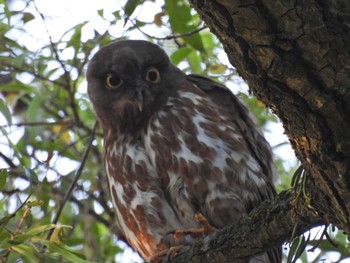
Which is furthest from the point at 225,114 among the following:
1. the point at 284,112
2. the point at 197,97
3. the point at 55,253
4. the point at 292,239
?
the point at 284,112

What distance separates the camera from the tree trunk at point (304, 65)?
2.22m

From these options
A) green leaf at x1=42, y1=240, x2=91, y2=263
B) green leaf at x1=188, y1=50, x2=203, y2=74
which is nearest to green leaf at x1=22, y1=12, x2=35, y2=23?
green leaf at x1=188, y1=50, x2=203, y2=74

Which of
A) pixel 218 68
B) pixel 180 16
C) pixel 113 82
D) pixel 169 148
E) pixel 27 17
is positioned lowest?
pixel 169 148

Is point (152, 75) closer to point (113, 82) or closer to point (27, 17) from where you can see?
point (113, 82)

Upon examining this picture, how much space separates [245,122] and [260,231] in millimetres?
2018

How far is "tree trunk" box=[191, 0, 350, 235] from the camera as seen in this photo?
7.27 ft

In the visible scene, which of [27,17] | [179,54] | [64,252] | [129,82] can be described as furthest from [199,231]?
[27,17]

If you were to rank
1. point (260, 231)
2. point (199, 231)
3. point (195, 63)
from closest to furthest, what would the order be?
1. point (260, 231)
2. point (199, 231)
3. point (195, 63)

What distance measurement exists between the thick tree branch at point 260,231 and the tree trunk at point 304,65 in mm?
328

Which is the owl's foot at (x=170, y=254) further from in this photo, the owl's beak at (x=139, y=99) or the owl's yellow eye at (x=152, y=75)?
the owl's yellow eye at (x=152, y=75)

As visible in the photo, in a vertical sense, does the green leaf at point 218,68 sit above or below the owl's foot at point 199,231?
above

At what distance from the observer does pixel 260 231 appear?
2.99 meters

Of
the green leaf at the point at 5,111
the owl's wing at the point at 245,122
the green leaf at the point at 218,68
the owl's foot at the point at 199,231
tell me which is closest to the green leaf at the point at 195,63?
the green leaf at the point at 218,68

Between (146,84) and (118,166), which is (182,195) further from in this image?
(146,84)
